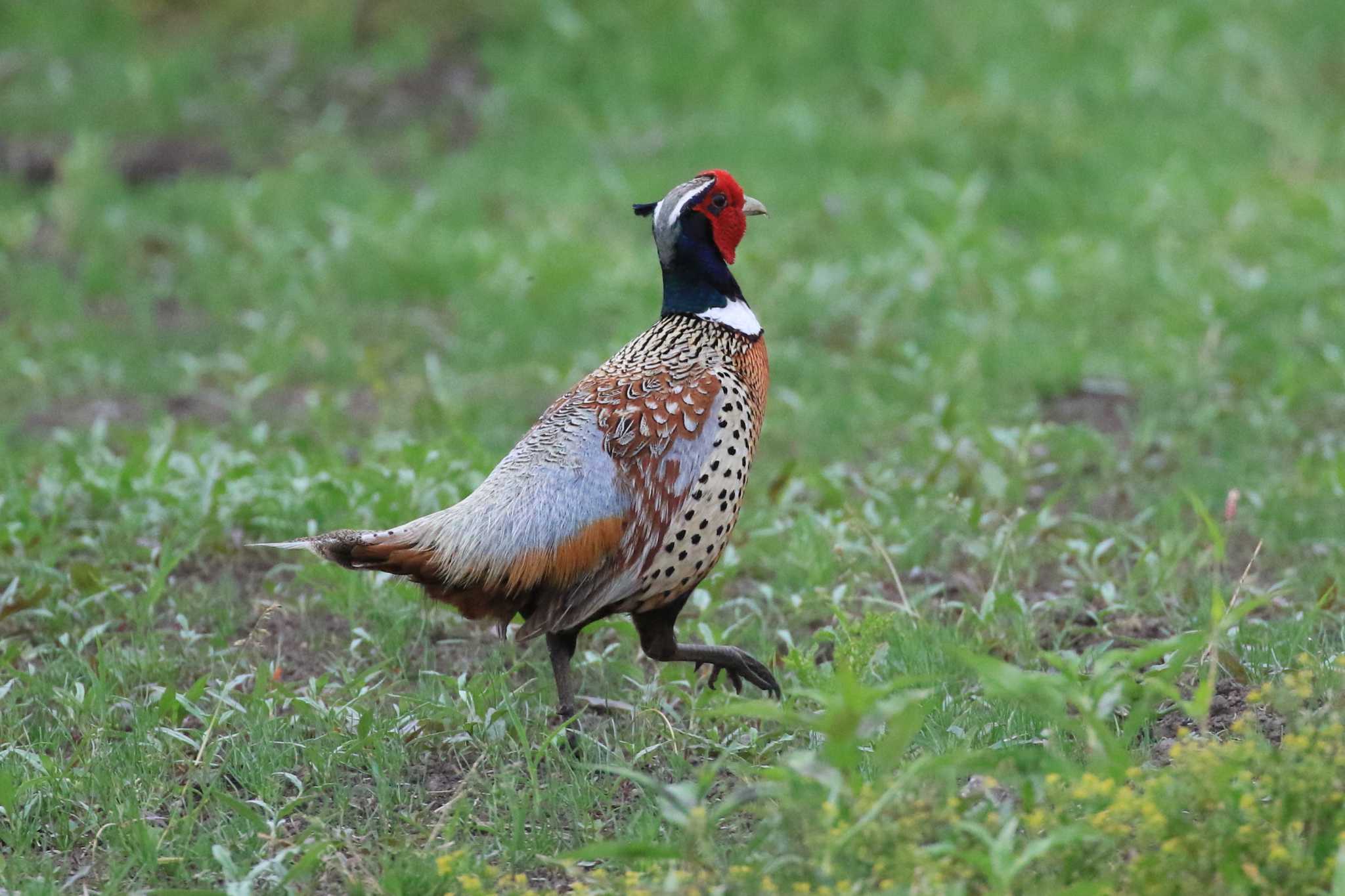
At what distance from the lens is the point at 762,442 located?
6922 millimetres

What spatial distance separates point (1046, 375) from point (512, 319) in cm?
279

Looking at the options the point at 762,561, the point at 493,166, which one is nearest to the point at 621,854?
the point at 762,561

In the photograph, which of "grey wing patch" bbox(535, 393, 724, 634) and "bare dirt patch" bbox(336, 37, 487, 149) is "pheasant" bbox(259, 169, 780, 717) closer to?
"grey wing patch" bbox(535, 393, 724, 634)

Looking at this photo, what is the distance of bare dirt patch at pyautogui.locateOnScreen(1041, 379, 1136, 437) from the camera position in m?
6.88

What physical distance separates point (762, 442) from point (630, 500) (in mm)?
2853

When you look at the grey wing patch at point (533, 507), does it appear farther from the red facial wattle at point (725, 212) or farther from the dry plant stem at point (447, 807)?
the red facial wattle at point (725, 212)

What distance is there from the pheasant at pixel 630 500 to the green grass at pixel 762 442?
34 cm

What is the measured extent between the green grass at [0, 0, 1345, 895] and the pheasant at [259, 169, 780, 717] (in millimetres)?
345

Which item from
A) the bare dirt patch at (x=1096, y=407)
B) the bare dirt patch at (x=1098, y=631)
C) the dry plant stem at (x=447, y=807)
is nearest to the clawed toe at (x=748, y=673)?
the dry plant stem at (x=447, y=807)

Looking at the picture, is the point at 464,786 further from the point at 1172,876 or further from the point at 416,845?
the point at 1172,876

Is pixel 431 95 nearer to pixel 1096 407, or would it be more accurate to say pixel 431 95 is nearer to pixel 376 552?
pixel 1096 407

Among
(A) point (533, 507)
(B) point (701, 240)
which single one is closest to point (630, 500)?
(A) point (533, 507)

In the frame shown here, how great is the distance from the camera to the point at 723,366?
441 centimetres

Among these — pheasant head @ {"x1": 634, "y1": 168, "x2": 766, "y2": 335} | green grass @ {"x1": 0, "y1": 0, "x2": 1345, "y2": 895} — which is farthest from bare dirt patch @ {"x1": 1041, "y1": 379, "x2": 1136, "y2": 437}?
pheasant head @ {"x1": 634, "y1": 168, "x2": 766, "y2": 335}
